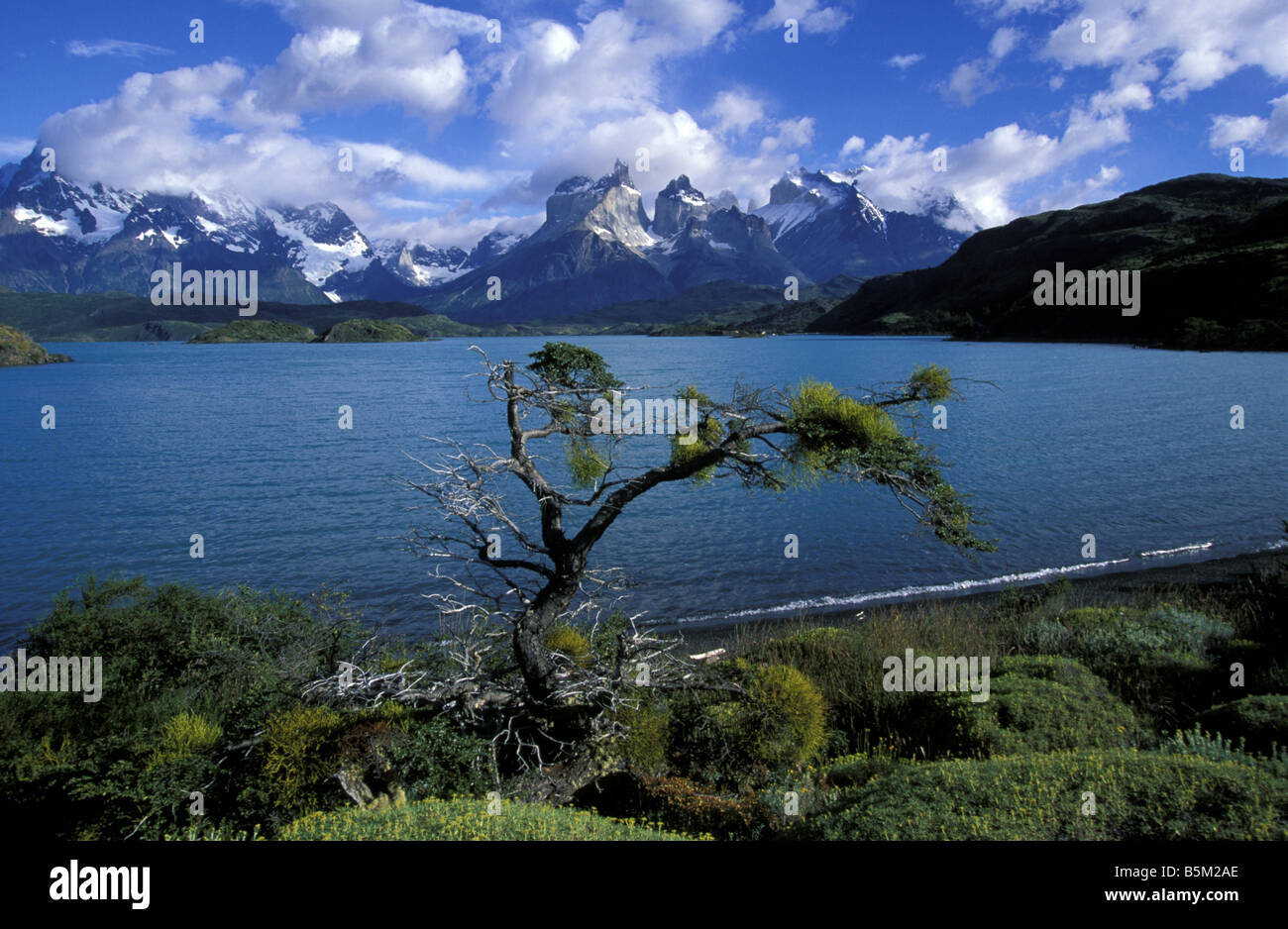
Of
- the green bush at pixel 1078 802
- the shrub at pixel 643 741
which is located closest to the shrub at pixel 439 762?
the shrub at pixel 643 741

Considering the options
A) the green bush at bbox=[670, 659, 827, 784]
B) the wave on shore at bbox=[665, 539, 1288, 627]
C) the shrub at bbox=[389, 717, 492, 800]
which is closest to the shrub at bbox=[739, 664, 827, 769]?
the green bush at bbox=[670, 659, 827, 784]

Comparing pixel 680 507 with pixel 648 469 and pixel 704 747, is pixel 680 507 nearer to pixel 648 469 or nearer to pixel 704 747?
pixel 704 747

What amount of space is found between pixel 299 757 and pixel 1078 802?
28.3 feet

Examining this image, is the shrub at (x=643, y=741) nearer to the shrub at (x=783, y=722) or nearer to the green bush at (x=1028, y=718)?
the shrub at (x=783, y=722)

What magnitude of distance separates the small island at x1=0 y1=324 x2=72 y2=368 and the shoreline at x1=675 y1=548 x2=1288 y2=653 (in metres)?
173

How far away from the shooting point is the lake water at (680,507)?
2297 cm

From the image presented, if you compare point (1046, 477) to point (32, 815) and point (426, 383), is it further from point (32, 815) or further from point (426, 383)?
point (426, 383)

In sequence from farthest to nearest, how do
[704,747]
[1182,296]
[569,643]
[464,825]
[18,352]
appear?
[18,352] → [1182,296] → [569,643] → [704,747] → [464,825]

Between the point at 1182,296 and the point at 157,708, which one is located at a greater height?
the point at 1182,296

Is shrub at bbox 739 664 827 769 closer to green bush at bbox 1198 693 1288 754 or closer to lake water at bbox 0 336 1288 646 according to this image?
green bush at bbox 1198 693 1288 754

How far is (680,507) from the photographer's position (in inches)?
1199

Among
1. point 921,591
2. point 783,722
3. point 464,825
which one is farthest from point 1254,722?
point 921,591

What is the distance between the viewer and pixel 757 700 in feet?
34.5
